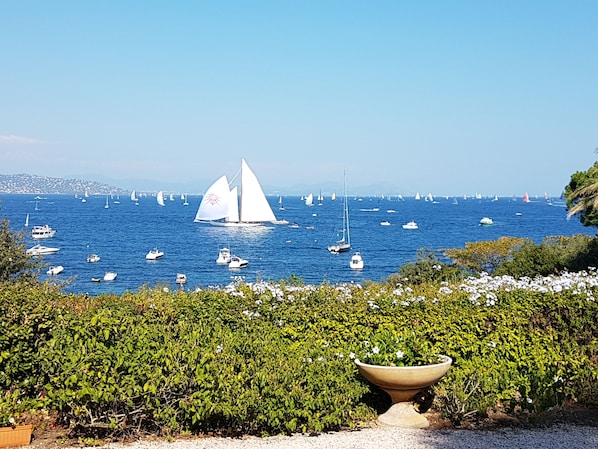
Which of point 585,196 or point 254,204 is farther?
point 254,204

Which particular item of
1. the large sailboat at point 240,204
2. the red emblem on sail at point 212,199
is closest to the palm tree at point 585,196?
the large sailboat at point 240,204

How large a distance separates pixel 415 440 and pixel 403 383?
59cm

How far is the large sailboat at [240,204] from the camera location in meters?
83.1

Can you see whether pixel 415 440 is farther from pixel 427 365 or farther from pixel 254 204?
pixel 254 204

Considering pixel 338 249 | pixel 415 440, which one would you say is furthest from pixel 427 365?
pixel 338 249

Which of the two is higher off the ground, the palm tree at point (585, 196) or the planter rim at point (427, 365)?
the palm tree at point (585, 196)

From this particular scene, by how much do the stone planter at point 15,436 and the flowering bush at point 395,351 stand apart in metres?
3.23

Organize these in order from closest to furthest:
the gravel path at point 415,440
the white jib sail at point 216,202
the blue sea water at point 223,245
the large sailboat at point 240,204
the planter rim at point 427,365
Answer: the gravel path at point 415,440 → the planter rim at point 427,365 → the blue sea water at point 223,245 → the large sailboat at point 240,204 → the white jib sail at point 216,202

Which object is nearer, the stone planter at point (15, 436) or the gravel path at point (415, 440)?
the stone planter at point (15, 436)

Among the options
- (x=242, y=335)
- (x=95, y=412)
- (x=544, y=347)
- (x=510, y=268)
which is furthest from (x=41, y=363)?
(x=510, y=268)

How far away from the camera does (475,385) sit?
6371 mm

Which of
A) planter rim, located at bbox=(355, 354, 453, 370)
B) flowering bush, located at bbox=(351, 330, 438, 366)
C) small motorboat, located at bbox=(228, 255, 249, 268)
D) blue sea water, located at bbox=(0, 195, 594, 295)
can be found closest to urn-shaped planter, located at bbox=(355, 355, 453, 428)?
planter rim, located at bbox=(355, 354, 453, 370)

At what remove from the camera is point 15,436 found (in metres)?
5.34

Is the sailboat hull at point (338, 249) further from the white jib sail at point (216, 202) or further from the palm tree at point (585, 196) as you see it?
the palm tree at point (585, 196)
